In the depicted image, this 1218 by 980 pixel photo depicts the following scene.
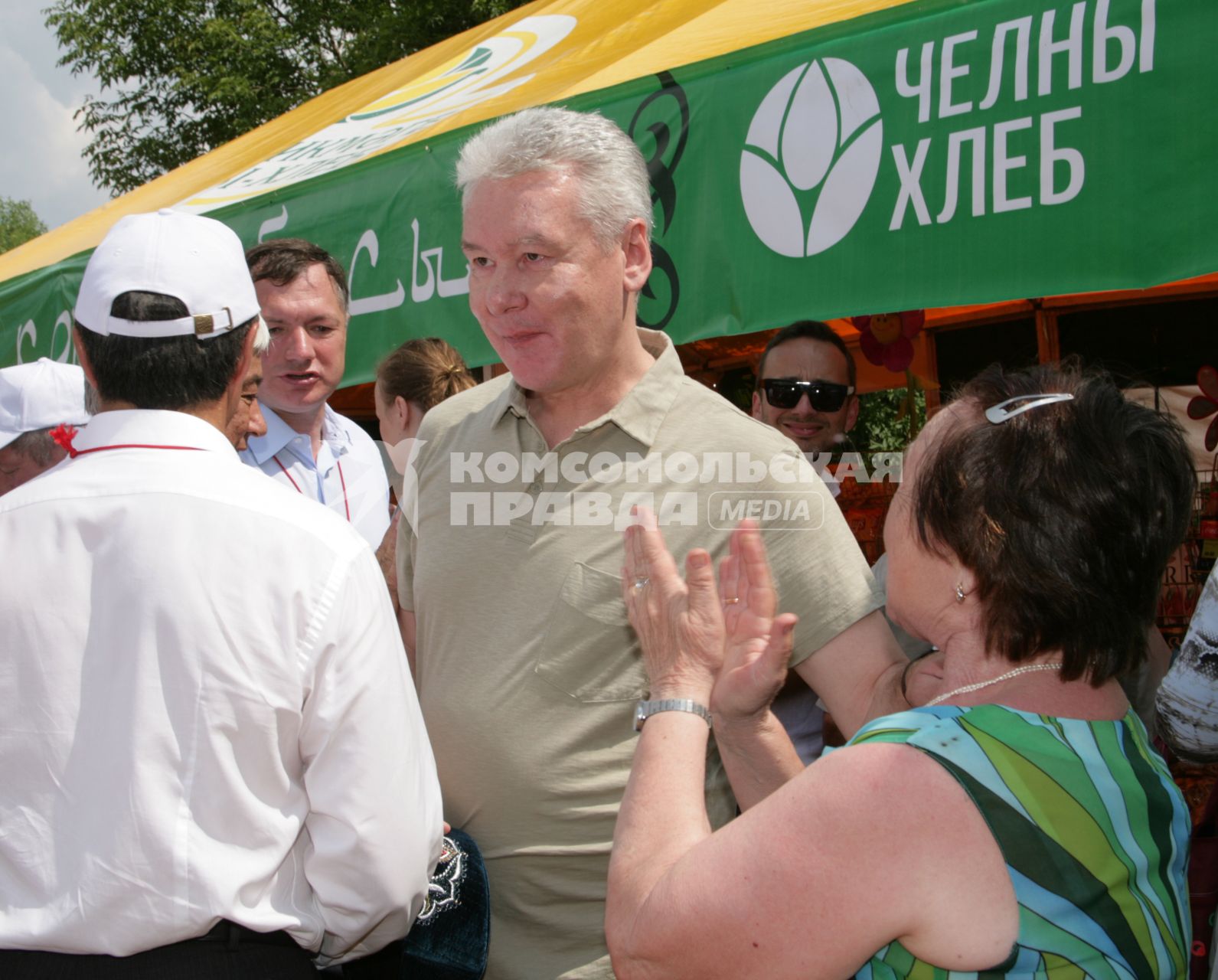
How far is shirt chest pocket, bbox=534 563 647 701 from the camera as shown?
1671mm

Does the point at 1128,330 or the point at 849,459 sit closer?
the point at 849,459

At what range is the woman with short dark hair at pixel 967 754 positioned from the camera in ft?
3.47

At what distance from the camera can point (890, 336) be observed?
17.0 feet

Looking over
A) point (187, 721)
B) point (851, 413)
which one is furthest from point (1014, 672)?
point (851, 413)

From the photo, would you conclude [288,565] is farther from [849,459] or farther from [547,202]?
[849,459]

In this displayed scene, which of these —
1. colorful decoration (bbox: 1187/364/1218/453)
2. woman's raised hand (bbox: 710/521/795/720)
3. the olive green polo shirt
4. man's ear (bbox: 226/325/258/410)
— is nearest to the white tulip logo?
the olive green polo shirt

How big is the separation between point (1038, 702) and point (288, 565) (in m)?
0.94

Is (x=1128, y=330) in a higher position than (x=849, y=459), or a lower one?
higher

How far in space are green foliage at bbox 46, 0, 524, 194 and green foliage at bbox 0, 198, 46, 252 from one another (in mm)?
38260

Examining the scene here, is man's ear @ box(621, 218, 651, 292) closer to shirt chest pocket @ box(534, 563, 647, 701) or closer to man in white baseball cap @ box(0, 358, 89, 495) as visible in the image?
shirt chest pocket @ box(534, 563, 647, 701)

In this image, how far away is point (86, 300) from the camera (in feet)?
4.92

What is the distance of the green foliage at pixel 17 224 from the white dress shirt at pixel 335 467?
55.1 m

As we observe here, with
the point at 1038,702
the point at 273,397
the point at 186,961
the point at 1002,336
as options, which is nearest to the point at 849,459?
A: the point at 1002,336

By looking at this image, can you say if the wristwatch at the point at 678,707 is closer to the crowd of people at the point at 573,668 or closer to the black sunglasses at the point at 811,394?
the crowd of people at the point at 573,668
